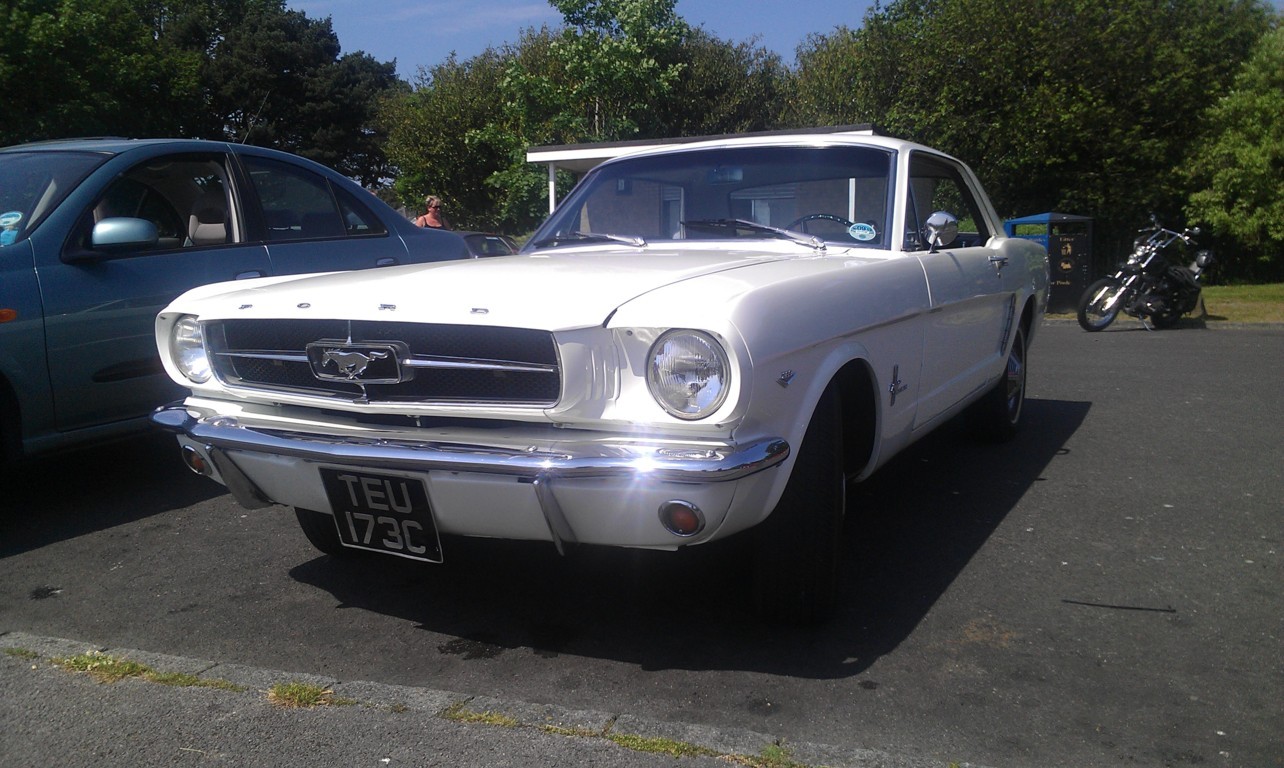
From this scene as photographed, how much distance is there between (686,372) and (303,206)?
12.4ft

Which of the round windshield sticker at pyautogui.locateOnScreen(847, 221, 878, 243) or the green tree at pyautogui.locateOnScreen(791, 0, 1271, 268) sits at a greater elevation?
the green tree at pyautogui.locateOnScreen(791, 0, 1271, 268)

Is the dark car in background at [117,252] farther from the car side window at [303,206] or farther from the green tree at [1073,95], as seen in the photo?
the green tree at [1073,95]

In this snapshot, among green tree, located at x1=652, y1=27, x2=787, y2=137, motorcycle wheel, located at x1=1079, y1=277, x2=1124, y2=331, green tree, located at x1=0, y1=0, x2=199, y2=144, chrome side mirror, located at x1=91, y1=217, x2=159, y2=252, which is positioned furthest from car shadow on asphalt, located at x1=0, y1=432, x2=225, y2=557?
green tree, located at x1=652, y1=27, x2=787, y2=137

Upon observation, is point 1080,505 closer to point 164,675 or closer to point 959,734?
point 959,734

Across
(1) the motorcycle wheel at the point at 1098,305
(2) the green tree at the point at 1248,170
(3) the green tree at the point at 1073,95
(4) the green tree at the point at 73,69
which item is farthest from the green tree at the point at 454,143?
(1) the motorcycle wheel at the point at 1098,305

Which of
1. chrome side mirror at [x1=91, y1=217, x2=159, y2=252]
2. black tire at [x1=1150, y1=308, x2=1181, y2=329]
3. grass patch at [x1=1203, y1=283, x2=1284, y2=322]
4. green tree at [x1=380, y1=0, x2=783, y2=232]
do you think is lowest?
grass patch at [x1=1203, y1=283, x2=1284, y2=322]

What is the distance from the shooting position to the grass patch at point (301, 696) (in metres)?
2.77

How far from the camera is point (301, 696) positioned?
2.80 m

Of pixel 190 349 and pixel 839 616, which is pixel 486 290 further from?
pixel 839 616

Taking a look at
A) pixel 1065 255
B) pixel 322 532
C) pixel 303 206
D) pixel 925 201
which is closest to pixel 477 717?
pixel 322 532

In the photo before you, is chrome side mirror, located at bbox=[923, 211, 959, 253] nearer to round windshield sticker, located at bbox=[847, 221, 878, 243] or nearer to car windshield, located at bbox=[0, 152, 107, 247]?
round windshield sticker, located at bbox=[847, 221, 878, 243]

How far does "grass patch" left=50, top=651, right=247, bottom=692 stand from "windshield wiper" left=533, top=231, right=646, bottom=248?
7.27ft

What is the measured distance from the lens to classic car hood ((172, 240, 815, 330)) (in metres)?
2.81

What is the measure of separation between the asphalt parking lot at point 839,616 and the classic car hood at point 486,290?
1.00 meters
